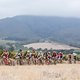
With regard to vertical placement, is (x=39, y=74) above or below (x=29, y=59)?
above

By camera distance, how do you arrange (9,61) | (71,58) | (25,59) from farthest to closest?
(71,58) < (25,59) < (9,61)

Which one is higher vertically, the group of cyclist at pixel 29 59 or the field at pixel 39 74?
the field at pixel 39 74

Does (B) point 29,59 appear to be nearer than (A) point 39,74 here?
No

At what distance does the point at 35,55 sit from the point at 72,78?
1931cm

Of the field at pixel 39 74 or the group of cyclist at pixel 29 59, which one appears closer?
the field at pixel 39 74

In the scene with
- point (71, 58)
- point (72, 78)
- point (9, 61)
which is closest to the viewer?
point (72, 78)

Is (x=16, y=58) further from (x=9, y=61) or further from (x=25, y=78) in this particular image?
(x=25, y=78)

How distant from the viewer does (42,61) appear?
34.9 meters

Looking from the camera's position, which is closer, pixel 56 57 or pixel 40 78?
pixel 40 78

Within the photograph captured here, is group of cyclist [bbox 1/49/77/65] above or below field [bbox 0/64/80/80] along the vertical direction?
below

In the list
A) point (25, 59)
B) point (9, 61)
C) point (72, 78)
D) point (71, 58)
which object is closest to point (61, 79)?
point (72, 78)

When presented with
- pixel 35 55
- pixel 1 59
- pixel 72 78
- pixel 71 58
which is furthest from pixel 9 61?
pixel 72 78

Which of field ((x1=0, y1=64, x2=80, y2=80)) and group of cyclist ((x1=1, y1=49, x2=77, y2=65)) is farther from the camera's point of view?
group of cyclist ((x1=1, y1=49, x2=77, y2=65))

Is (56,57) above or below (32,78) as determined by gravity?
below
